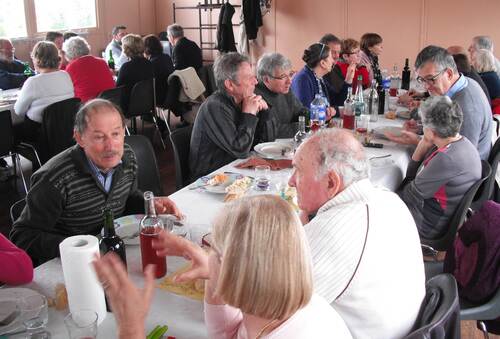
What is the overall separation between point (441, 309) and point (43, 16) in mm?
8161

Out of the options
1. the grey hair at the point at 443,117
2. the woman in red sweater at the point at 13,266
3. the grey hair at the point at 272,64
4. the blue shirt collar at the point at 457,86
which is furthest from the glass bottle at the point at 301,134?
the woman in red sweater at the point at 13,266

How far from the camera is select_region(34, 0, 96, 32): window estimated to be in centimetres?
809

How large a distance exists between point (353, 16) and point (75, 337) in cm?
799

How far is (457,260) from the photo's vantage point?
6.84 ft

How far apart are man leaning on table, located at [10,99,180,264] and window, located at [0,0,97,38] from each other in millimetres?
6318

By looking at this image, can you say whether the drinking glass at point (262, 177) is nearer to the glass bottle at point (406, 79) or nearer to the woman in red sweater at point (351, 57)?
the woman in red sweater at point (351, 57)

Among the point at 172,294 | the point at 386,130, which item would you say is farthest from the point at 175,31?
the point at 172,294

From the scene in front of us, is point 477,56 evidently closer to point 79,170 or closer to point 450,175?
point 450,175

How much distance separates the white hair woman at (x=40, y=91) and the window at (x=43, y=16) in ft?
11.0

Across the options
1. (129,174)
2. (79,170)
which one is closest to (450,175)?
(129,174)

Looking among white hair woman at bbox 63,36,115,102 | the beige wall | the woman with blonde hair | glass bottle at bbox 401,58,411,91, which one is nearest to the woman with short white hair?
glass bottle at bbox 401,58,411,91

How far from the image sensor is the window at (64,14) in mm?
8086

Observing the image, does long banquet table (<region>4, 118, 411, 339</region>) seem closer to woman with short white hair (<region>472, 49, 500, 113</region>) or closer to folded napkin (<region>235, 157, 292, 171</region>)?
folded napkin (<region>235, 157, 292, 171</region>)

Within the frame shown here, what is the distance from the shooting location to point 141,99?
18.5 ft
